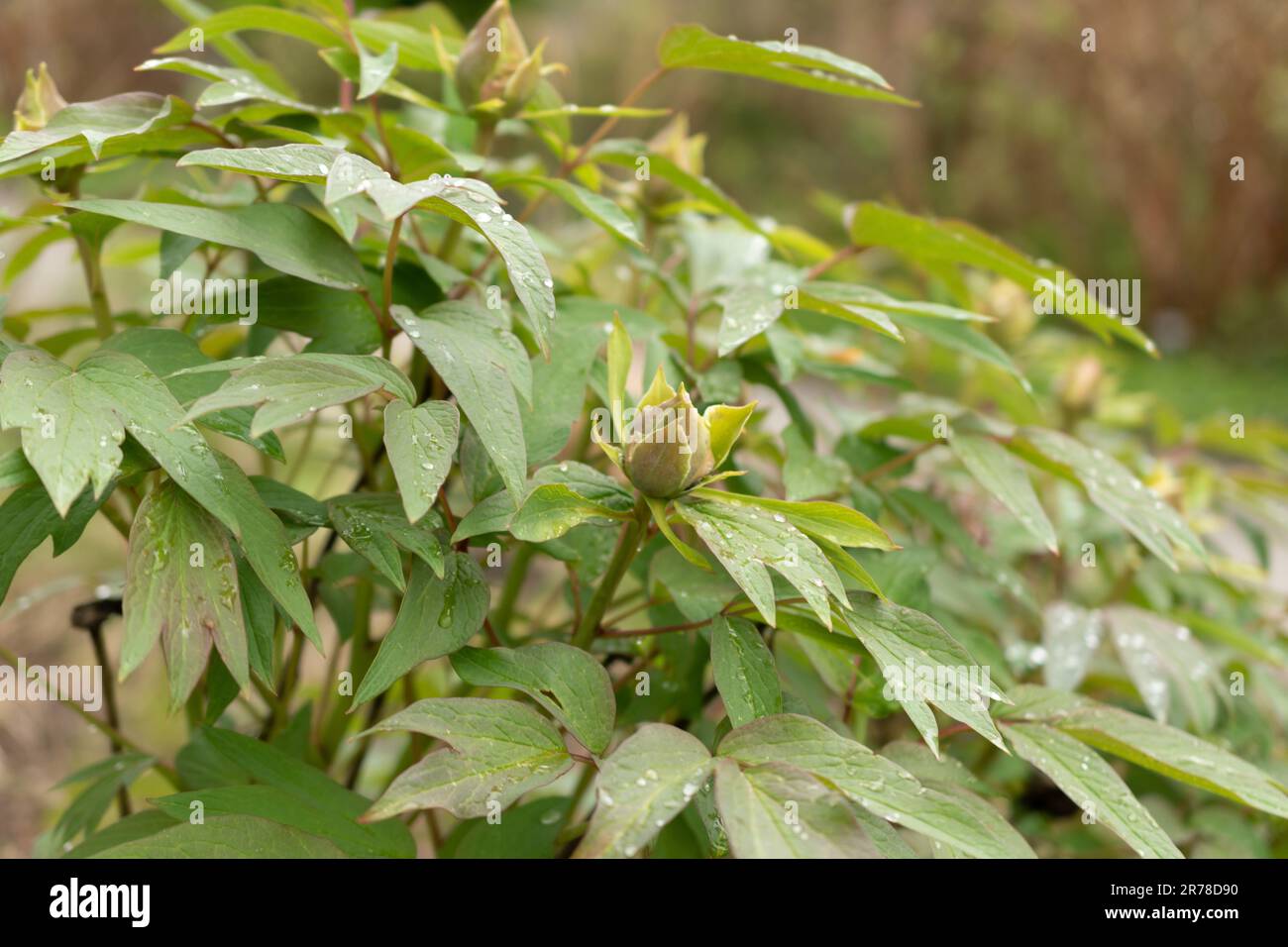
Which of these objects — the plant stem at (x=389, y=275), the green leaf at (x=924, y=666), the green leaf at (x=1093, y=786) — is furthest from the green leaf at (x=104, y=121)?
the green leaf at (x=1093, y=786)

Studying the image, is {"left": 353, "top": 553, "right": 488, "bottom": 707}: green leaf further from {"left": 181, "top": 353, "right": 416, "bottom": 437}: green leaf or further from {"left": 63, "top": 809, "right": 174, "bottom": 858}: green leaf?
{"left": 63, "top": 809, "right": 174, "bottom": 858}: green leaf

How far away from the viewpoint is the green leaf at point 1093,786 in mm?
548

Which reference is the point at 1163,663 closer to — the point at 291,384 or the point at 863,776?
the point at 863,776

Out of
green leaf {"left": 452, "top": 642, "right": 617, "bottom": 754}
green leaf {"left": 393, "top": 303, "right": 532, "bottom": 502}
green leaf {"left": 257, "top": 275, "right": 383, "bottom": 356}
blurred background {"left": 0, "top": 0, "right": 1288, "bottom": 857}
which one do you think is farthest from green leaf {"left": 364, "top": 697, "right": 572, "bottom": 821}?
blurred background {"left": 0, "top": 0, "right": 1288, "bottom": 857}

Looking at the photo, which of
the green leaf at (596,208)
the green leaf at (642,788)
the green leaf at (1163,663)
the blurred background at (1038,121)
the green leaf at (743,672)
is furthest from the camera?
the blurred background at (1038,121)

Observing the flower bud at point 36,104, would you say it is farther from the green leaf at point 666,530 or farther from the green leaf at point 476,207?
the green leaf at point 666,530

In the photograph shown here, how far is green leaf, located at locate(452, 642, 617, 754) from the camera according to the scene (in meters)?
0.53

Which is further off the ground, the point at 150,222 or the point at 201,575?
the point at 150,222

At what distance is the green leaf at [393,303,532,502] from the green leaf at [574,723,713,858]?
13 centimetres

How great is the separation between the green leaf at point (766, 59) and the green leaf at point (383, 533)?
14.3 inches
